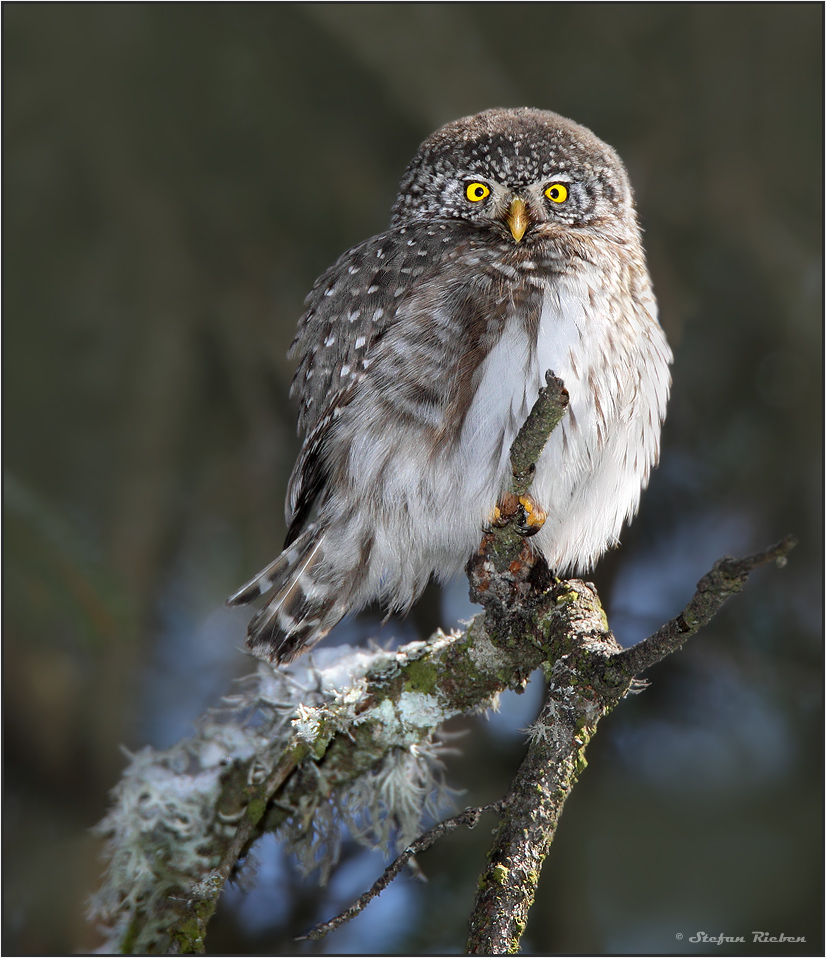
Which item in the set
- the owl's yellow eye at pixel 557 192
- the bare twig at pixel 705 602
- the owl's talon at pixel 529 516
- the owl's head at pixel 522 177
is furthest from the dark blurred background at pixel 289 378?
the bare twig at pixel 705 602

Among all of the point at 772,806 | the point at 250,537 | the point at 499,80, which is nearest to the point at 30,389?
the point at 250,537

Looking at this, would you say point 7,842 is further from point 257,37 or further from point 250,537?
point 257,37

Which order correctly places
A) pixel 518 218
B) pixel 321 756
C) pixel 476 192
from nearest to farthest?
1. pixel 321 756
2. pixel 518 218
3. pixel 476 192

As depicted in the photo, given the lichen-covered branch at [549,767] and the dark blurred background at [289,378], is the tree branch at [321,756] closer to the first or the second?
the lichen-covered branch at [549,767]

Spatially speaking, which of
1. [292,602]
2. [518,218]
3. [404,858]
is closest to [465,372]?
[518,218]

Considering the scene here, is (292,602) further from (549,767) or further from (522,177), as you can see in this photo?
(522,177)

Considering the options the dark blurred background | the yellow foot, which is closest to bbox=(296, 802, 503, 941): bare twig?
the yellow foot

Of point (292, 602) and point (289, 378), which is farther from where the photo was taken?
point (289, 378)

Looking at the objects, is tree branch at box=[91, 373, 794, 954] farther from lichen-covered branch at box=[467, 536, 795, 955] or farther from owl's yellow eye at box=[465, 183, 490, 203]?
owl's yellow eye at box=[465, 183, 490, 203]
